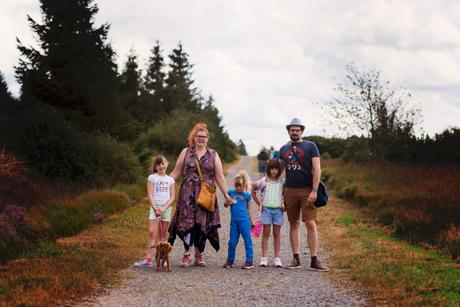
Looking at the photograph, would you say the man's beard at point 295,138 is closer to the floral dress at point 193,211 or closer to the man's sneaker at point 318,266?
the floral dress at point 193,211

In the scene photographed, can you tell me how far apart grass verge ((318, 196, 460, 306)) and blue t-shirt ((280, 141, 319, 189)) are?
150 cm

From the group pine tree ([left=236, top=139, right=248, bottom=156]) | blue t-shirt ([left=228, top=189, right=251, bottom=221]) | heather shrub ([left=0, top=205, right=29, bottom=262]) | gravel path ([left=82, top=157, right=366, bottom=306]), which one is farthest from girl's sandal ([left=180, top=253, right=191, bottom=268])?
pine tree ([left=236, top=139, right=248, bottom=156])

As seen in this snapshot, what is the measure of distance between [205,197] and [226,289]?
5.78ft

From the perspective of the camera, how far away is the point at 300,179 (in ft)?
29.5

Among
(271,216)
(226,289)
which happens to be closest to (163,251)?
(226,289)

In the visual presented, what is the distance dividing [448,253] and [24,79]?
744 inches

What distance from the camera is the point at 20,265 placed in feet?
27.5

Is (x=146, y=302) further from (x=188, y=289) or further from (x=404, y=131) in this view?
(x=404, y=131)

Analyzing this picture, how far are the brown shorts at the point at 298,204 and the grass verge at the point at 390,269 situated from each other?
98 cm

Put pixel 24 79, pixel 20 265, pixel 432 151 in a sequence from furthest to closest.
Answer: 1. pixel 24 79
2. pixel 432 151
3. pixel 20 265

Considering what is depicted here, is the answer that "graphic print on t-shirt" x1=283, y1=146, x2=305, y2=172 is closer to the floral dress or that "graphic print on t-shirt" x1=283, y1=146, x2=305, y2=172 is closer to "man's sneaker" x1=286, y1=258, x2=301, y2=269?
the floral dress

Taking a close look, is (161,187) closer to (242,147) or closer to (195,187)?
(195,187)

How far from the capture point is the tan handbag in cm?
888

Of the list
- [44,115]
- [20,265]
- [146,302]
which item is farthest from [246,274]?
[44,115]
